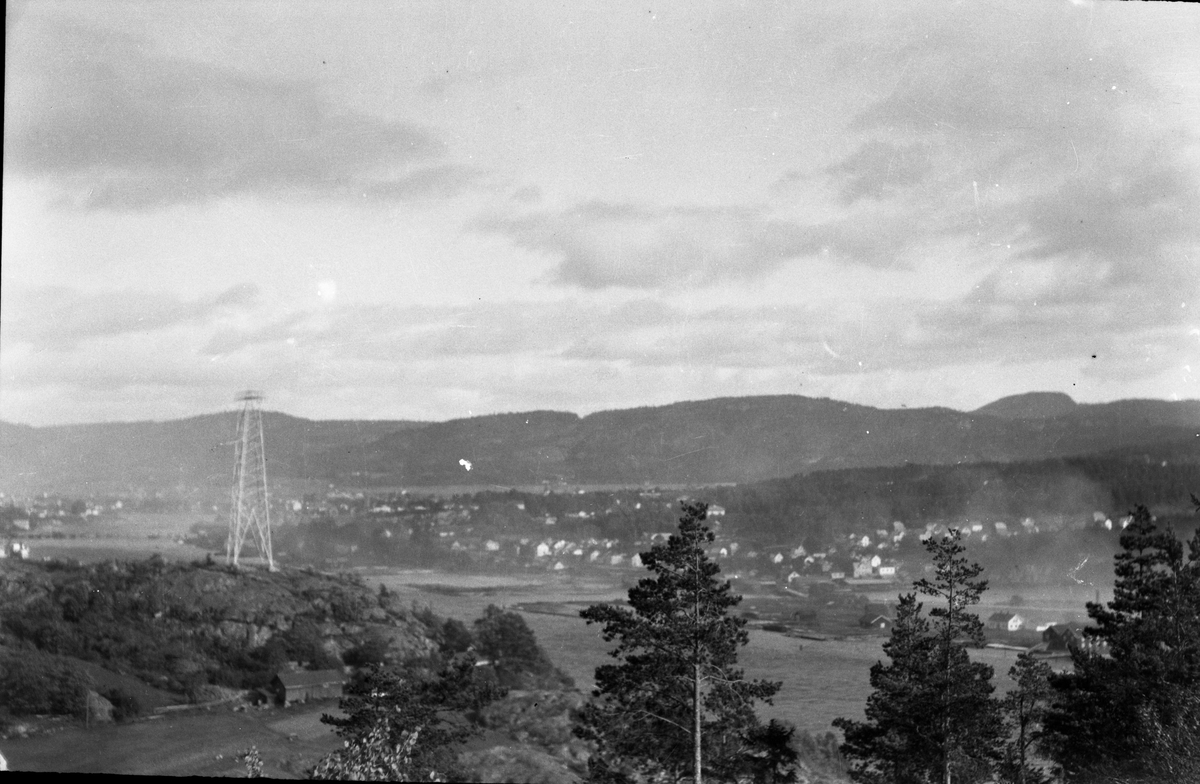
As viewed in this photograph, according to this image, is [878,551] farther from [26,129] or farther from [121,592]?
[26,129]

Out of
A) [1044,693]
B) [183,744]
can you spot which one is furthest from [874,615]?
[183,744]

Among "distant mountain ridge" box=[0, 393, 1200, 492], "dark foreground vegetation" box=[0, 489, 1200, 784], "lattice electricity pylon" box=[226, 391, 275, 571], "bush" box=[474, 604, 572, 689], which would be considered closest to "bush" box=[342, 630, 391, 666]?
"dark foreground vegetation" box=[0, 489, 1200, 784]

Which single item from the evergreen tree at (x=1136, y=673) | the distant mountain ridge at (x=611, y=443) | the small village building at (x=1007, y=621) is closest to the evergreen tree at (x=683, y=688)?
the distant mountain ridge at (x=611, y=443)

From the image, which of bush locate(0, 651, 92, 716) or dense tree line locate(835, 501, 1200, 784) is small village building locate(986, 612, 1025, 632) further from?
bush locate(0, 651, 92, 716)

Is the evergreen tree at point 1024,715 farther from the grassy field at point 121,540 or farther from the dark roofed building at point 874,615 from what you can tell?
the grassy field at point 121,540

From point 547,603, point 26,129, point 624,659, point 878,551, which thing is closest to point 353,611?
point 547,603

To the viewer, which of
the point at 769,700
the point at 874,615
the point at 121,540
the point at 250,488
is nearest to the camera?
the point at 769,700

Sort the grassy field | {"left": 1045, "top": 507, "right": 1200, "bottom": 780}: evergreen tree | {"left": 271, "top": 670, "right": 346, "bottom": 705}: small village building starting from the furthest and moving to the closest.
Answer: the grassy field < {"left": 271, "top": 670, "right": 346, "bottom": 705}: small village building < {"left": 1045, "top": 507, "right": 1200, "bottom": 780}: evergreen tree

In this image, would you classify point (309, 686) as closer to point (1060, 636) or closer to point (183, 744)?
point (183, 744)
